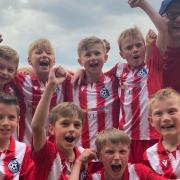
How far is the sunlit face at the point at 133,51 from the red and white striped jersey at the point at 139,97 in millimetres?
82

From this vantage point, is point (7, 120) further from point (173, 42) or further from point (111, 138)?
point (173, 42)

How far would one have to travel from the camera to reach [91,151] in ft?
12.8

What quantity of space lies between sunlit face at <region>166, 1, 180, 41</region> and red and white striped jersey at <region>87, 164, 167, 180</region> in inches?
67.7

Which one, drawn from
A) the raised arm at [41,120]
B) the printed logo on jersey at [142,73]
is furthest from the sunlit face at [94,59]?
the raised arm at [41,120]

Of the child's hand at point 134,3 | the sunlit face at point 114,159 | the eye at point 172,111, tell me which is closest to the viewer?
the sunlit face at point 114,159

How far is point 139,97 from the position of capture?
5230 millimetres

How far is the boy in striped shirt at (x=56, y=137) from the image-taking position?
147 inches

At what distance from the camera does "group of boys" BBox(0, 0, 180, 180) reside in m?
3.84

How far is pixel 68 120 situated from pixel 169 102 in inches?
37.0

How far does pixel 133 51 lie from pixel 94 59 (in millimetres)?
485

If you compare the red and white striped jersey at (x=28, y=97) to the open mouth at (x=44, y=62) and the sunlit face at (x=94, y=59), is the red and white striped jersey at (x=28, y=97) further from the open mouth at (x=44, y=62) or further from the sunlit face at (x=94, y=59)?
the sunlit face at (x=94, y=59)

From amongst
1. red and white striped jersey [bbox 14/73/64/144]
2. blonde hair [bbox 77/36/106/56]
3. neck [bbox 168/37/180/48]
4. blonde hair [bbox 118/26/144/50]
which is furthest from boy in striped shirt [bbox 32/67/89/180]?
blonde hair [bbox 118/26/144/50]

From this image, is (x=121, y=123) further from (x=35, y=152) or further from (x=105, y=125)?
(x=35, y=152)

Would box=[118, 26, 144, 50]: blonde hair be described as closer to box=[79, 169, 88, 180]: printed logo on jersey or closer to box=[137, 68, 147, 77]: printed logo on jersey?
box=[137, 68, 147, 77]: printed logo on jersey
